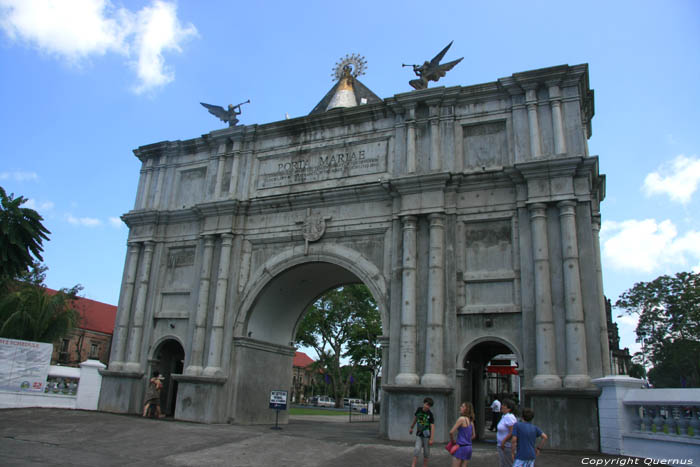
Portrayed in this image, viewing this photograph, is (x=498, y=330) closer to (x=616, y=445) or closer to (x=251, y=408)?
(x=616, y=445)

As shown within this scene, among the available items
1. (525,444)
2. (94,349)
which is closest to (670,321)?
(525,444)

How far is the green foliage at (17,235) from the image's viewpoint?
20.4m

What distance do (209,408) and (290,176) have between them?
8.81 meters

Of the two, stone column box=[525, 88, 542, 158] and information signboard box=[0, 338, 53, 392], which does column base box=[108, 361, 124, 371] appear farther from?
stone column box=[525, 88, 542, 158]

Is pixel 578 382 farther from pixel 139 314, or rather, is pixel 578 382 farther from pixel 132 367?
pixel 139 314

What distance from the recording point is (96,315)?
200ft

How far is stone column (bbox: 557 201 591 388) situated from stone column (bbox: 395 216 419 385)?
4.30 metres

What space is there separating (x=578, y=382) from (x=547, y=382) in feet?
2.52

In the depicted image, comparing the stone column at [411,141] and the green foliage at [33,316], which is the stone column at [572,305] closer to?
the stone column at [411,141]

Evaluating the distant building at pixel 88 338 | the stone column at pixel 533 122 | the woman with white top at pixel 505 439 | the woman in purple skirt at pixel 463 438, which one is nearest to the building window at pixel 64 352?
the distant building at pixel 88 338

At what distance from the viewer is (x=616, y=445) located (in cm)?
1286

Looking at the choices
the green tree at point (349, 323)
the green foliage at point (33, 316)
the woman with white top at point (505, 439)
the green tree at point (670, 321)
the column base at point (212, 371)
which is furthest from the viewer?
the green tree at point (349, 323)

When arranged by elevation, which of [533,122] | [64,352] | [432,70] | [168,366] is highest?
[432,70]

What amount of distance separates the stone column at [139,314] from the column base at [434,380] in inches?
452
